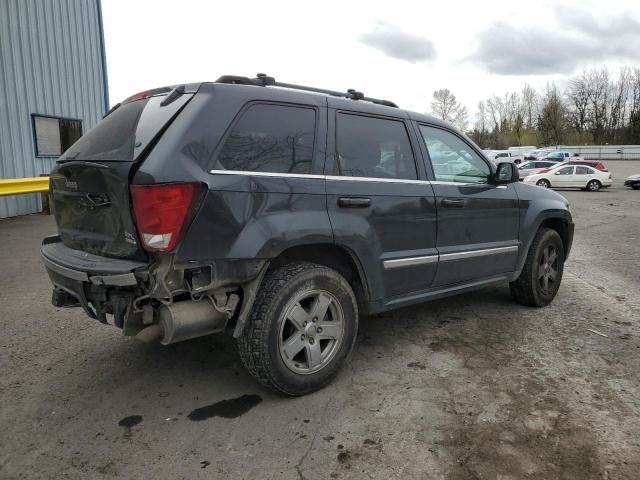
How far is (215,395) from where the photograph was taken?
328cm

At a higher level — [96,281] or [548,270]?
[96,281]

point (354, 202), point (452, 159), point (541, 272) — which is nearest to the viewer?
point (354, 202)

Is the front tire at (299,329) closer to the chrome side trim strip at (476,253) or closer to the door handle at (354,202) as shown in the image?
the door handle at (354,202)

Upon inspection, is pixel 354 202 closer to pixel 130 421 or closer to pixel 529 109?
pixel 130 421

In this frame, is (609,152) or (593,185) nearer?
(593,185)

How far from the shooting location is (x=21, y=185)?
10320 mm

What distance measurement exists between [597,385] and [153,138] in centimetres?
333

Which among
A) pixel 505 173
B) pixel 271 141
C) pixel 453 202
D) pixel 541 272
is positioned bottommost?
pixel 541 272

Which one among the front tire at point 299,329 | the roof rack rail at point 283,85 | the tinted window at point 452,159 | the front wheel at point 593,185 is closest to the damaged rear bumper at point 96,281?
the front tire at point 299,329

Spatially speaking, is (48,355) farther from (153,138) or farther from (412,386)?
(412,386)

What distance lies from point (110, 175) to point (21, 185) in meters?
9.08

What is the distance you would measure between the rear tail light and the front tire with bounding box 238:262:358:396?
662mm

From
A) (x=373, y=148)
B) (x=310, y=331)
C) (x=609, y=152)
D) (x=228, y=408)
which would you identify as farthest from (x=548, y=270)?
(x=609, y=152)

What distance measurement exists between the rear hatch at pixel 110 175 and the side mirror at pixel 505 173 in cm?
286
